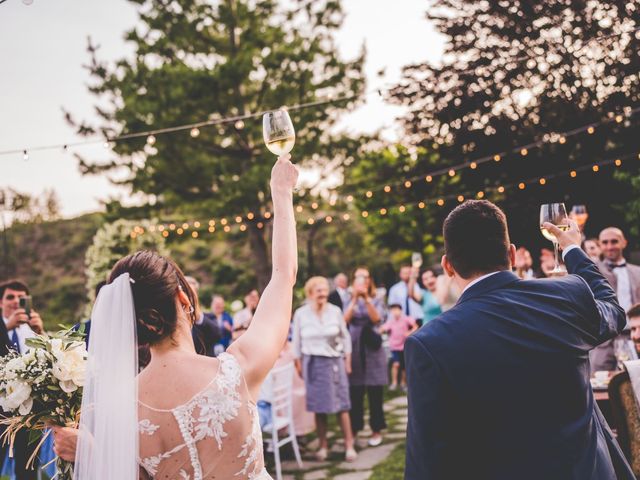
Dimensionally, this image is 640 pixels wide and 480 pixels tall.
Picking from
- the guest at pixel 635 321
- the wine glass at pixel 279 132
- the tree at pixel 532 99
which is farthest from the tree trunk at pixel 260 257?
the wine glass at pixel 279 132

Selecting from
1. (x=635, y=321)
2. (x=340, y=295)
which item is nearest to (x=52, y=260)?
(x=340, y=295)

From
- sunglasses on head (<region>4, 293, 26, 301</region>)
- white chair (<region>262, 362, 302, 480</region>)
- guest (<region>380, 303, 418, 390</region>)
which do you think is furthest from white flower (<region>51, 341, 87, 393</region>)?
guest (<region>380, 303, 418, 390</region>)

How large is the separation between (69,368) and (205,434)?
2.38 feet

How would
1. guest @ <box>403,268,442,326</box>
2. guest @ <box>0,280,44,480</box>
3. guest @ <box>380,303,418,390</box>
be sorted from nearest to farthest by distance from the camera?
guest @ <box>0,280,44,480</box>, guest @ <box>403,268,442,326</box>, guest @ <box>380,303,418,390</box>

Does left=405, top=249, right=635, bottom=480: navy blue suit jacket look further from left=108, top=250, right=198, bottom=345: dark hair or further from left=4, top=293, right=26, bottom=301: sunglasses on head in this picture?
left=4, top=293, right=26, bottom=301: sunglasses on head

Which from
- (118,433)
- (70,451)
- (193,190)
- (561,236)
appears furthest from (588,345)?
(193,190)

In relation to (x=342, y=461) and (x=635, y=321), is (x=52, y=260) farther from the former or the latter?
(x=635, y=321)

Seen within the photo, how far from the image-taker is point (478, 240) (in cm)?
175

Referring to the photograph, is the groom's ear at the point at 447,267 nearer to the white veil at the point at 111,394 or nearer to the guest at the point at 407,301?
the white veil at the point at 111,394

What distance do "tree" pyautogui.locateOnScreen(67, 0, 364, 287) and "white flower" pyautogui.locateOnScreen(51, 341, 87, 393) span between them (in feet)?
41.2

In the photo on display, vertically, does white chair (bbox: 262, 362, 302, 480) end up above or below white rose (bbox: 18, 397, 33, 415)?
below

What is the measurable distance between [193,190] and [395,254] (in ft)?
49.3

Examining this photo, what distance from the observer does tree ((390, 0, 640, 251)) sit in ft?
39.4

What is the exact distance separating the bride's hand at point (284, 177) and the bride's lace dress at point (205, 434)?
58 centimetres
